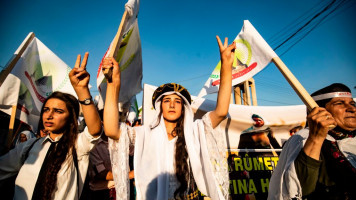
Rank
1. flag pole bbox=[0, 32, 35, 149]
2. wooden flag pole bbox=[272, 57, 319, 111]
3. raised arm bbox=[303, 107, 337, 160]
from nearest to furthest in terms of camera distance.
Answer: raised arm bbox=[303, 107, 337, 160], wooden flag pole bbox=[272, 57, 319, 111], flag pole bbox=[0, 32, 35, 149]

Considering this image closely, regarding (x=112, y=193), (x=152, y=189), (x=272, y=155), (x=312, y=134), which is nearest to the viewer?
(x=312, y=134)

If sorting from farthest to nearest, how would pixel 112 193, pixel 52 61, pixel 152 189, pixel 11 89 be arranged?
1. pixel 52 61
2. pixel 11 89
3. pixel 112 193
4. pixel 152 189

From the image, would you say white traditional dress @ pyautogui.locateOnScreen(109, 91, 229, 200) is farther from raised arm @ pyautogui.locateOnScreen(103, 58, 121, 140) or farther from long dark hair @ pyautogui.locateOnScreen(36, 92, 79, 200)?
long dark hair @ pyautogui.locateOnScreen(36, 92, 79, 200)

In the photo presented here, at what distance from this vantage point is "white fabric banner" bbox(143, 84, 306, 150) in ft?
13.0

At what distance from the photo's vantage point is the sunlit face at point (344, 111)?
63.6 inches

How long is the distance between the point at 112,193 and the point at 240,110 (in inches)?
121

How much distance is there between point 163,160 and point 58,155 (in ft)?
2.97

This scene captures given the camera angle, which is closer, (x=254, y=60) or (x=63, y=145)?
(x=63, y=145)

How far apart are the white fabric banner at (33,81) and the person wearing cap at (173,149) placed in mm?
2514

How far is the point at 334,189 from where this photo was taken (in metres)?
1.44

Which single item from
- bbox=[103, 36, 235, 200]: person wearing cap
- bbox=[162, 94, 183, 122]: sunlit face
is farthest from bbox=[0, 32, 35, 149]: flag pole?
bbox=[162, 94, 183, 122]: sunlit face

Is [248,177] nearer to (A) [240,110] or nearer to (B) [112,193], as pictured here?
(A) [240,110]

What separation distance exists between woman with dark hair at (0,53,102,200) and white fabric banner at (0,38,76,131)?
6.07 ft

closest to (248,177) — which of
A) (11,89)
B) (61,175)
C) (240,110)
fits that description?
(240,110)
